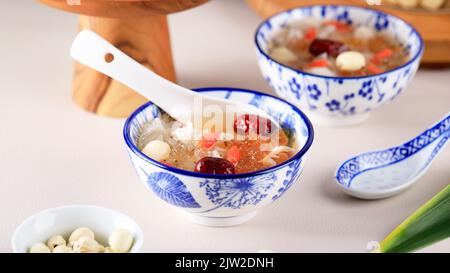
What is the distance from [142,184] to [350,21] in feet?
2.03

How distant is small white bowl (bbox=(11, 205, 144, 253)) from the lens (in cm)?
117

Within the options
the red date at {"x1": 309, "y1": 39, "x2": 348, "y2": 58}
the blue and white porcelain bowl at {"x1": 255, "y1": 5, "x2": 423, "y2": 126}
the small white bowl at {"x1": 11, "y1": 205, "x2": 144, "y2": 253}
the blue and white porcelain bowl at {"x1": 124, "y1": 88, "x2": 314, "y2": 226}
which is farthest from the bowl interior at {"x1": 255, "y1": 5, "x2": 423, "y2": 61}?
the small white bowl at {"x1": 11, "y1": 205, "x2": 144, "y2": 253}

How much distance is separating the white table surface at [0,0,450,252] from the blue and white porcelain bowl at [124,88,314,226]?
0.06 metres

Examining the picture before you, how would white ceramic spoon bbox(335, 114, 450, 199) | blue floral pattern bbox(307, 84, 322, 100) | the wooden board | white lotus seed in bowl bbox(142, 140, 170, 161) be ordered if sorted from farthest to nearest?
1. the wooden board
2. blue floral pattern bbox(307, 84, 322, 100)
3. white ceramic spoon bbox(335, 114, 450, 199)
4. white lotus seed in bowl bbox(142, 140, 170, 161)

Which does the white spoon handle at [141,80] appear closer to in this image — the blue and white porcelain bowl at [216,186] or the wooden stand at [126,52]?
the blue and white porcelain bowl at [216,186]

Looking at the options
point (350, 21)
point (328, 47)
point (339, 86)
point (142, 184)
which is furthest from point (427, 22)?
point (142, 184)

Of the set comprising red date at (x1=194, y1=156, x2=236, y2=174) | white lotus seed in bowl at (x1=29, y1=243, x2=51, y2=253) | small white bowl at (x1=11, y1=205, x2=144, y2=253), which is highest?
red date at (x1=194, y1=156, x2=236, y2=174)

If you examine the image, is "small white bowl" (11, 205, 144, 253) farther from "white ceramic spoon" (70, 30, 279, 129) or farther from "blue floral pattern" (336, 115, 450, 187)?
"blue floral pattern" (336, 115, 450, 187)

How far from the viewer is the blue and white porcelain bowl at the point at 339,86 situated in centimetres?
150

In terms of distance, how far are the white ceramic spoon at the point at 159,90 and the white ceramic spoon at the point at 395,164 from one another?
0.56 ft

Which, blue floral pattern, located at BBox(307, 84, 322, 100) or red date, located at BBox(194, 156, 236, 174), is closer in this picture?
red date, located at BBox(194, 156, 236, 174)

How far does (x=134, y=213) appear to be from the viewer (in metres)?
1.34

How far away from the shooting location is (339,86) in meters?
1.50

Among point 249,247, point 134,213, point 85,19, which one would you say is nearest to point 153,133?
point 134,213
